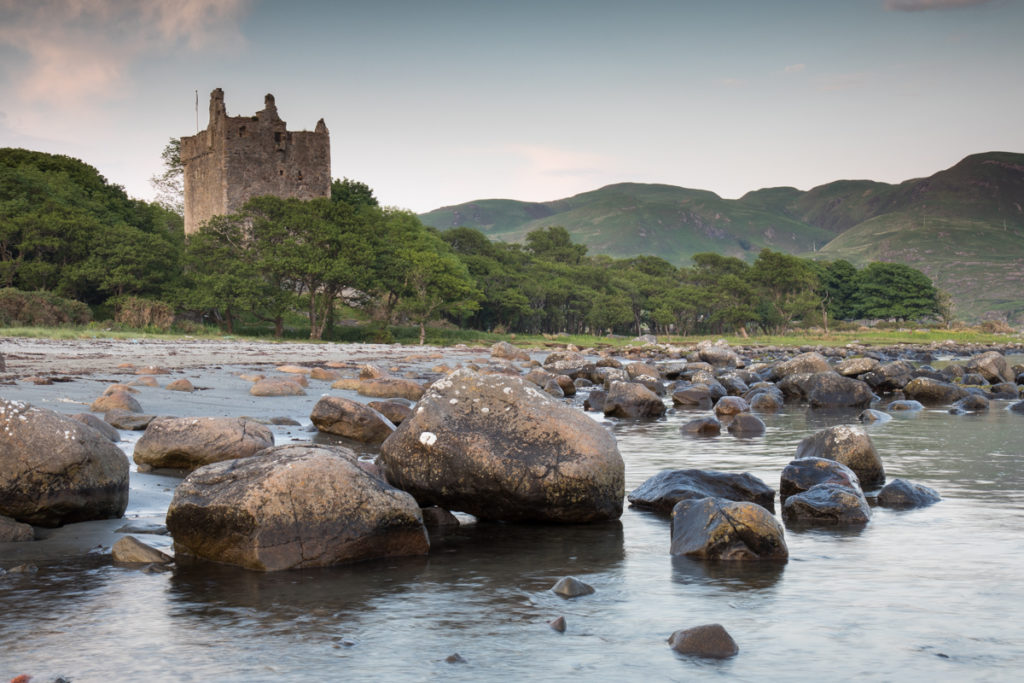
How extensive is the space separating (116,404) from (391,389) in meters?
6.44

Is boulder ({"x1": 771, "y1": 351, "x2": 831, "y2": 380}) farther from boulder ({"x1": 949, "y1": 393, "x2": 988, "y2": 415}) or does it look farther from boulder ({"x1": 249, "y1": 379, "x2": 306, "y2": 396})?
boulder ({"x1": 249, "y1": 379, "x2": 306, "y2": 396})

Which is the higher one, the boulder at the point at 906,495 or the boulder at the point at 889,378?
the boulder at the point at 889,378

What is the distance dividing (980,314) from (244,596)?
7759 inches

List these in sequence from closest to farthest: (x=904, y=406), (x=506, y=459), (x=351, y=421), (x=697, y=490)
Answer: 1. (x=506, y=459)
2. (x=697, y=490)
3. (x=351, y=421)
4. (x=904, y=406)

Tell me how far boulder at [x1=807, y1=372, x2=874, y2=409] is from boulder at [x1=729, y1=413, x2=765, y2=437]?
5.43 metres

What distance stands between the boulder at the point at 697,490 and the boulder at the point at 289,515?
308cm

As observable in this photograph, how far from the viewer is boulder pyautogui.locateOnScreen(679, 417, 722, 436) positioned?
15.5 m

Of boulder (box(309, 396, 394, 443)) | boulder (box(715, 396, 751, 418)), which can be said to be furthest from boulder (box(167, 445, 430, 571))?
boulder (box(715, 396, 751, 418))

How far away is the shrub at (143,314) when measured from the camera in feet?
141

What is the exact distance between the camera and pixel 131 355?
82.0ft

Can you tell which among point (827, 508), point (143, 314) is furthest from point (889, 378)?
point (143, 314)

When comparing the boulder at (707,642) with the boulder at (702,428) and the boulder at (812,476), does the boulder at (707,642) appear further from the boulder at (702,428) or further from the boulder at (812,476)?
the boulder at (702,428)

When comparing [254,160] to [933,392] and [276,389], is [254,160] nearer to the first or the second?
[276,389]

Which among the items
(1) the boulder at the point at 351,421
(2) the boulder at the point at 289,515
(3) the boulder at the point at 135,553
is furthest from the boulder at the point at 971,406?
(3) the boulder at the point at 135,553
